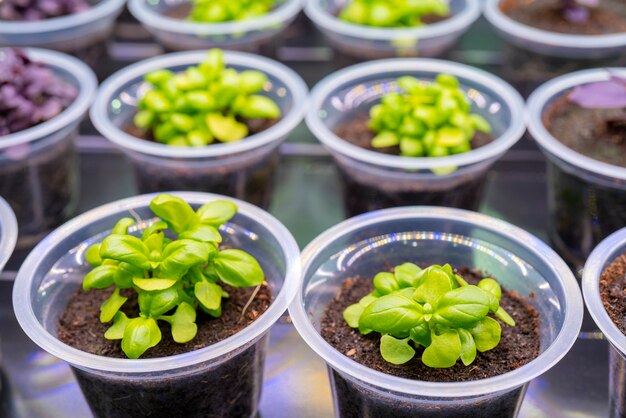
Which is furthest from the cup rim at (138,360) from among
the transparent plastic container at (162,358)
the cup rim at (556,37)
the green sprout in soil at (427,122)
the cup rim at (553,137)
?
the cup rim at (556,37)

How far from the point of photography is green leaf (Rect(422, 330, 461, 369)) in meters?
1.02

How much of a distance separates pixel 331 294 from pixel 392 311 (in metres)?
0.24

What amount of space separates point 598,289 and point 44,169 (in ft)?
3.64

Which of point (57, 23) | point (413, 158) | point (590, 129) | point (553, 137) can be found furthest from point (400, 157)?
point (57, 23)

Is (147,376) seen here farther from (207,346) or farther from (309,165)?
Answer: (309,165)

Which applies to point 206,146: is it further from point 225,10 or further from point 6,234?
point 225,10

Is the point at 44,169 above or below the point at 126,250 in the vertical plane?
below

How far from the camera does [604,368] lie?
135 cm

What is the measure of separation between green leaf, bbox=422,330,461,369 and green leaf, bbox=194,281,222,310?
312 millimetres

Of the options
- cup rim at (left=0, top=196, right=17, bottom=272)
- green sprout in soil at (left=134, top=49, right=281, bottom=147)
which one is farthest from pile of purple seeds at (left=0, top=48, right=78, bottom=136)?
cup rim at (left=0, top=196, right=17, bottom=272)

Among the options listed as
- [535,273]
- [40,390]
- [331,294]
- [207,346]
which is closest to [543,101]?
[535,273]

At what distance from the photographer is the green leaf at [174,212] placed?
45.6 inches

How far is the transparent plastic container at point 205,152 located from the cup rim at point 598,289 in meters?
0.64

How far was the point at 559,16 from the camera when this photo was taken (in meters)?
1.99
